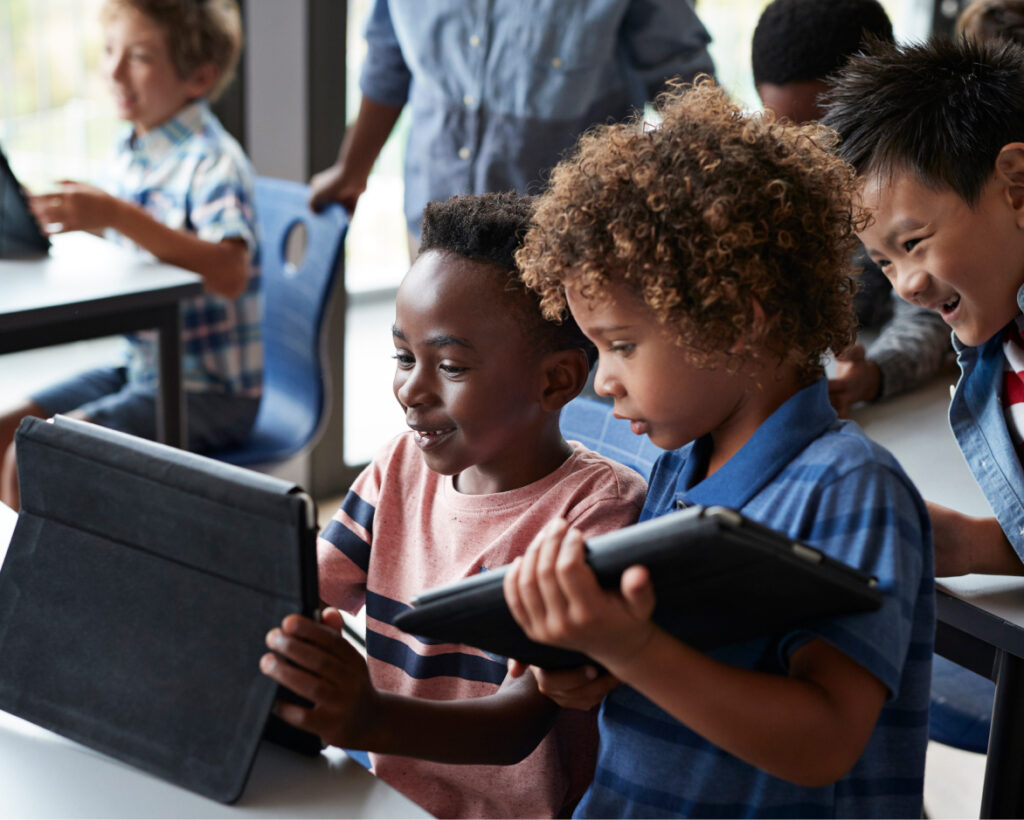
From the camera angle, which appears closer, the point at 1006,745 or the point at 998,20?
the point at 1006,745

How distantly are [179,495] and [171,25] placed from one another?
1770 millimetres

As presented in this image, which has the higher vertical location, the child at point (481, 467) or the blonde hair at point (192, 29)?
the blonde hair at point (192, 29)

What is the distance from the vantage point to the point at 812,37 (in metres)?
1.67

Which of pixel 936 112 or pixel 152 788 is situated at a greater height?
pixel 936 112

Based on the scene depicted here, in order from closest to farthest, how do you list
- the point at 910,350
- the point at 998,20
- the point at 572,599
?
the point at 572,599
the point at 910,350
the point at 998,20

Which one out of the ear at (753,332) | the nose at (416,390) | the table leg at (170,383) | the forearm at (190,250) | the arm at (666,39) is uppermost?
the arm at (666,39)

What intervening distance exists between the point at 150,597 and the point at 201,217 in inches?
60.1

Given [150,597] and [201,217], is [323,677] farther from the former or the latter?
[201,217]

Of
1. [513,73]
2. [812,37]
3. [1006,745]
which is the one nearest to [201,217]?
[513,73]

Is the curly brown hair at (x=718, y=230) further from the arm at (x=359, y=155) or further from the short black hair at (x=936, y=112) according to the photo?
the arm at (x=359, y=155)

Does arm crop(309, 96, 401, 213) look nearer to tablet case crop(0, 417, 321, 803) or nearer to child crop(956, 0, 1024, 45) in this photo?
child crop(956, 0, 1024, 45)

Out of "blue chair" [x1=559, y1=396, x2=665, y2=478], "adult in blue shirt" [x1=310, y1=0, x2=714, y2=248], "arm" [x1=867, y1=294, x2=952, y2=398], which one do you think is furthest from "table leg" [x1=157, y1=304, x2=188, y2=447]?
"arm" [x1=867, y1=294, x2=952, y2=398]

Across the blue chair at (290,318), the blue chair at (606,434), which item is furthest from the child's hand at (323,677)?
the blue chair at (290,318)

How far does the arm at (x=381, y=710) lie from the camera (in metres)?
0.74
